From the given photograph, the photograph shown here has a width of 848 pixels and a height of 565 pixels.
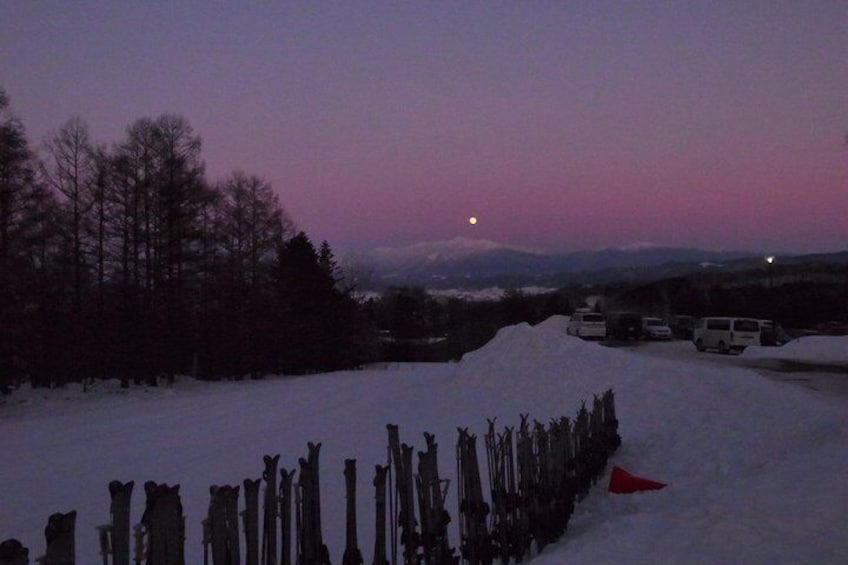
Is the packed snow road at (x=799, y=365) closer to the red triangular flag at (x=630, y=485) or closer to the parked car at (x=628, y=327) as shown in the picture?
the red triangular flag at (x=630, y=485)

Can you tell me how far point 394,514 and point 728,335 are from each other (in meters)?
30.9

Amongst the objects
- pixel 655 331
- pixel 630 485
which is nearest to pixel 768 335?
pixel 655 331

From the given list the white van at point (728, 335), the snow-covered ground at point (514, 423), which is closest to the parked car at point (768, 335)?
the white van at point (728, 335)

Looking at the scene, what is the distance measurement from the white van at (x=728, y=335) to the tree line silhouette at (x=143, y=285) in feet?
59.3

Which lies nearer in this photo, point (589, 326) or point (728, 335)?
point (728, 335)

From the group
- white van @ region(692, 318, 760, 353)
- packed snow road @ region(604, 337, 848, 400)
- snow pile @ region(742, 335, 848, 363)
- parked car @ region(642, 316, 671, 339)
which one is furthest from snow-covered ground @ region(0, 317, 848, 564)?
parked car @ region(642, 316, 671, 339)

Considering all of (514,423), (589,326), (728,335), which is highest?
(589,326)

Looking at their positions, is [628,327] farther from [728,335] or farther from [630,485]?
[630,485]

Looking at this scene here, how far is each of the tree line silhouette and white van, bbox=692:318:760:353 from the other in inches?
712

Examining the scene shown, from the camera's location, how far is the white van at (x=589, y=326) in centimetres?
4072

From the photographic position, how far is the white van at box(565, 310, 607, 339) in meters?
40.7

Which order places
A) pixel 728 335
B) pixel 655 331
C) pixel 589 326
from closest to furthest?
pixel 728 335 → pixel 589 326 → pixel 655 331

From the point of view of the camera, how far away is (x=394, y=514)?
571cm

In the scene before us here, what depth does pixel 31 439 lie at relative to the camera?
43.5 feet
